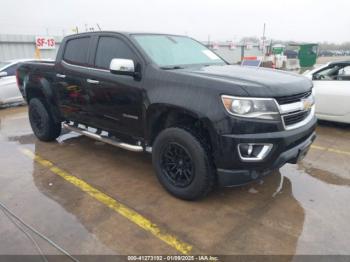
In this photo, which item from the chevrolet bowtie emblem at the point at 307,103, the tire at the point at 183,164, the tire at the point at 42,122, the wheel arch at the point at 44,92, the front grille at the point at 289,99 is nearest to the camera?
the front grille at the point at 289,99

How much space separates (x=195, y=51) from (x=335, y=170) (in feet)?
8.43

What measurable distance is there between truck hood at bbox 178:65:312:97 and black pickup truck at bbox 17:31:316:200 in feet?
0.03

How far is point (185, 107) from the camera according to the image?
10.3 ft

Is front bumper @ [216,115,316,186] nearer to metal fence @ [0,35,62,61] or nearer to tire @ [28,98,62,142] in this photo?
tire @ [28,98,62,142]

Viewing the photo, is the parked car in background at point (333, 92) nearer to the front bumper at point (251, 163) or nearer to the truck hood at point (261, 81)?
the truck hood at point (261, 81)

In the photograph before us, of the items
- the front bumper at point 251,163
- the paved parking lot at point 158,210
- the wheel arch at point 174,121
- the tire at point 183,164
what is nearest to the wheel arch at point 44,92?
the paved parking lot at point 158,210

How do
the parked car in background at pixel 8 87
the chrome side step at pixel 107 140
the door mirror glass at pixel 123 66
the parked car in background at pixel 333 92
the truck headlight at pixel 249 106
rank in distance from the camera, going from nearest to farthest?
the truck headlight at pixel 249 106 < the door mirror glass at pixel 123 66 < the chrome side step at pixel 107 140 < the parked car in background at pixel 333 92 < the parked car in background at pixel 8 87

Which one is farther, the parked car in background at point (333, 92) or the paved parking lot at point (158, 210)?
the parked car in background at point (333, 92)

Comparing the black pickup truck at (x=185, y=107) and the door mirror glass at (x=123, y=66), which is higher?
the door mirror glass at (x=123, y=66)

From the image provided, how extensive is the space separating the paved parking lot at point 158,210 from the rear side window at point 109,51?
153 cm

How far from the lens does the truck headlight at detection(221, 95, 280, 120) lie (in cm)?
289

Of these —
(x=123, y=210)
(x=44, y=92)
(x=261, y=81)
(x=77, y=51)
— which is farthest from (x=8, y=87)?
(x=261, y=81)

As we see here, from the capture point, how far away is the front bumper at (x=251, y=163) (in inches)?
114

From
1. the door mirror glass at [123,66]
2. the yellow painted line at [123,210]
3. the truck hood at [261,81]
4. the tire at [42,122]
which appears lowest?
the yellow painted line at [123,210]
